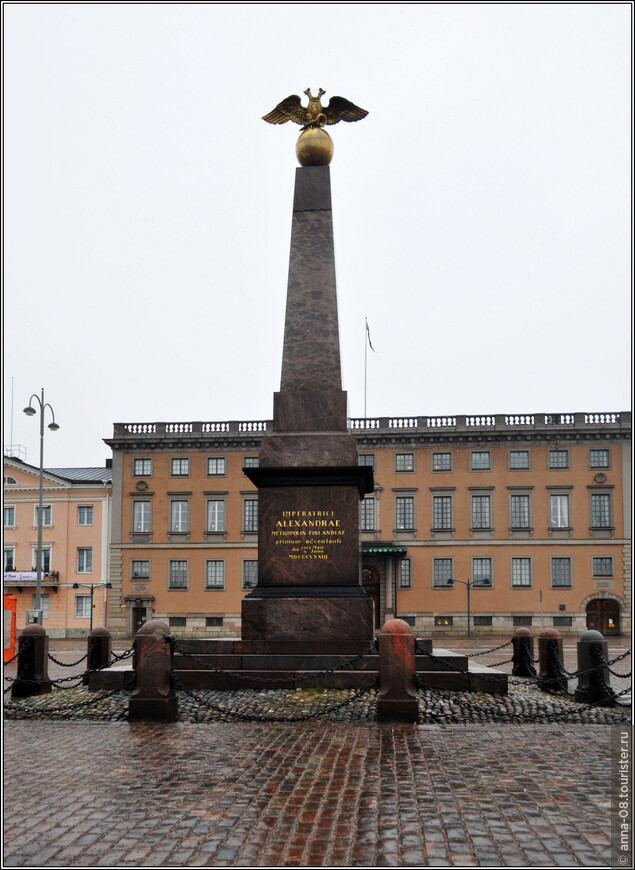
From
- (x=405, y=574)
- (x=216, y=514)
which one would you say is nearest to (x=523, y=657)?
(x=405, y=574)

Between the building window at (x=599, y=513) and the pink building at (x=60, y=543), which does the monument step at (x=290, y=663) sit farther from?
the pink building at (x=60, y=543)

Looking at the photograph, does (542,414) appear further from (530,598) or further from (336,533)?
(336,533)

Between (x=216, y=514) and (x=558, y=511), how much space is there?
63.1ft

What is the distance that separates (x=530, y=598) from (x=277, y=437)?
3468 centimetres

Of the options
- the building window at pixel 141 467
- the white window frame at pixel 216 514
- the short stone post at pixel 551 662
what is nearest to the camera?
the short stone post at pixel 551 662

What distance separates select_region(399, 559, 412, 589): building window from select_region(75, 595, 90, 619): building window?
1802cm

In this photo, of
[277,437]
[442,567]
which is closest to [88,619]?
[442,567]

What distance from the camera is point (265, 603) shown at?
12.7 meters

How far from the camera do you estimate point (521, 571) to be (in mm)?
45500

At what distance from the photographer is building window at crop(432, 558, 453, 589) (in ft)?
150

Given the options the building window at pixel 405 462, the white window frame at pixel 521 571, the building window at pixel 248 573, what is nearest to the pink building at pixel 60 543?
the building window at pixel 248 573

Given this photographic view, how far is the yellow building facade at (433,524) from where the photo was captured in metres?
45.1

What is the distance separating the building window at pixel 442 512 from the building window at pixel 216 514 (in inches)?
474

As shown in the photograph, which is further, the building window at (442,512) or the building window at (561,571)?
the building window at (442,512)
